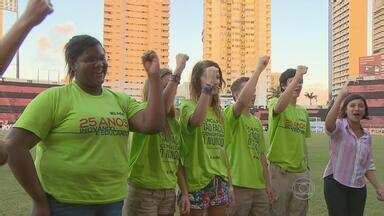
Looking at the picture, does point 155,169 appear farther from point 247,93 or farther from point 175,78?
point 247,93

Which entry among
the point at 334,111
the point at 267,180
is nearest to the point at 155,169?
the point at 267,180

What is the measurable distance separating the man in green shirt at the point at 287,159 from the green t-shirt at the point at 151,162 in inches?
59.6

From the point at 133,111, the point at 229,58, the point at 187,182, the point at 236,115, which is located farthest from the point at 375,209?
the point at 229,58

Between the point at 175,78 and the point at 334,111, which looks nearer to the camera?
the point at 175,78

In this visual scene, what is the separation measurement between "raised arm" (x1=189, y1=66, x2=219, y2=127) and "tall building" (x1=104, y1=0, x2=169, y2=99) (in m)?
97.5

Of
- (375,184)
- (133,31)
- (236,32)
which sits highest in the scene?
(236,32)

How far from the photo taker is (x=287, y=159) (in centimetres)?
553

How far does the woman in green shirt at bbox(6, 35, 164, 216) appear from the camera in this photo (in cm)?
317

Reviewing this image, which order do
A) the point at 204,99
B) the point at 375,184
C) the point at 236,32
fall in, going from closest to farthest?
the point at 204,99, the point at 375,184, the point at 236,32

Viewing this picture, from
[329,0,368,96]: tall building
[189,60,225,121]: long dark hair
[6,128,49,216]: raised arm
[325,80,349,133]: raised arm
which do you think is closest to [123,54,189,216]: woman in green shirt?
[189,60,225,121]: long dark hair

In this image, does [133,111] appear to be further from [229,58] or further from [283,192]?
[229,58]

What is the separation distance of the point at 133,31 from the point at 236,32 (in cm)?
2344

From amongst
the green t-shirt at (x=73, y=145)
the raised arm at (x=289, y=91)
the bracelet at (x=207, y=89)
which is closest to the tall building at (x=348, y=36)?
the raised arm at (x=289, y=91)

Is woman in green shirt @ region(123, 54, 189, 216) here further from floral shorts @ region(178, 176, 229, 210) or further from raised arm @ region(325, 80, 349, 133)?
raised arm @ region(325, 80, 349, 133)
